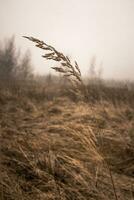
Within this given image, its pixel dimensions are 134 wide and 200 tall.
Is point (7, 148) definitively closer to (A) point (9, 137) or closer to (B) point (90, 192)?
(A) point (9, 137)

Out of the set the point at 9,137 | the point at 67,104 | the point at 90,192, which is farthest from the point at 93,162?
the point at 67,104

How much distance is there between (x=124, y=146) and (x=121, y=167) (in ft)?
1.46

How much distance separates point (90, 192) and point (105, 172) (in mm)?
441

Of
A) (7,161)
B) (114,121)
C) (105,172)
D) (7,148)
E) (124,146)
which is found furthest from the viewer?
(114,121)

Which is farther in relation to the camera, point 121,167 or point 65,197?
point 121,167

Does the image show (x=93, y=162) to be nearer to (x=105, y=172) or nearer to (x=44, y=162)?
(x=105, y=172)

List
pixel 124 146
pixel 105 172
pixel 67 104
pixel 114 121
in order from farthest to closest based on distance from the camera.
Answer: pixel 67 104
pixel 114 121
pixel 124 146
pixel 105 172

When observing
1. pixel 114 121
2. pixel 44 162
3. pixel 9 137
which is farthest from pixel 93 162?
pixel 114 121

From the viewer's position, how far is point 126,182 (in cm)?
216

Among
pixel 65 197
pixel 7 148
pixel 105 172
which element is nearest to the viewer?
pixel 65 197

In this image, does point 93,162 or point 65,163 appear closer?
point 65,163

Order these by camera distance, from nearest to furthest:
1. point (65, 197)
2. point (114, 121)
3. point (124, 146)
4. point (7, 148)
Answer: point (65, 197) → point (7, 148) → point (124, 146) → point (114, 121)

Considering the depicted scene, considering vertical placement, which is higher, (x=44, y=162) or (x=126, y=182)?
(x=44, y=162)

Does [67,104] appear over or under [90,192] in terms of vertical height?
over
